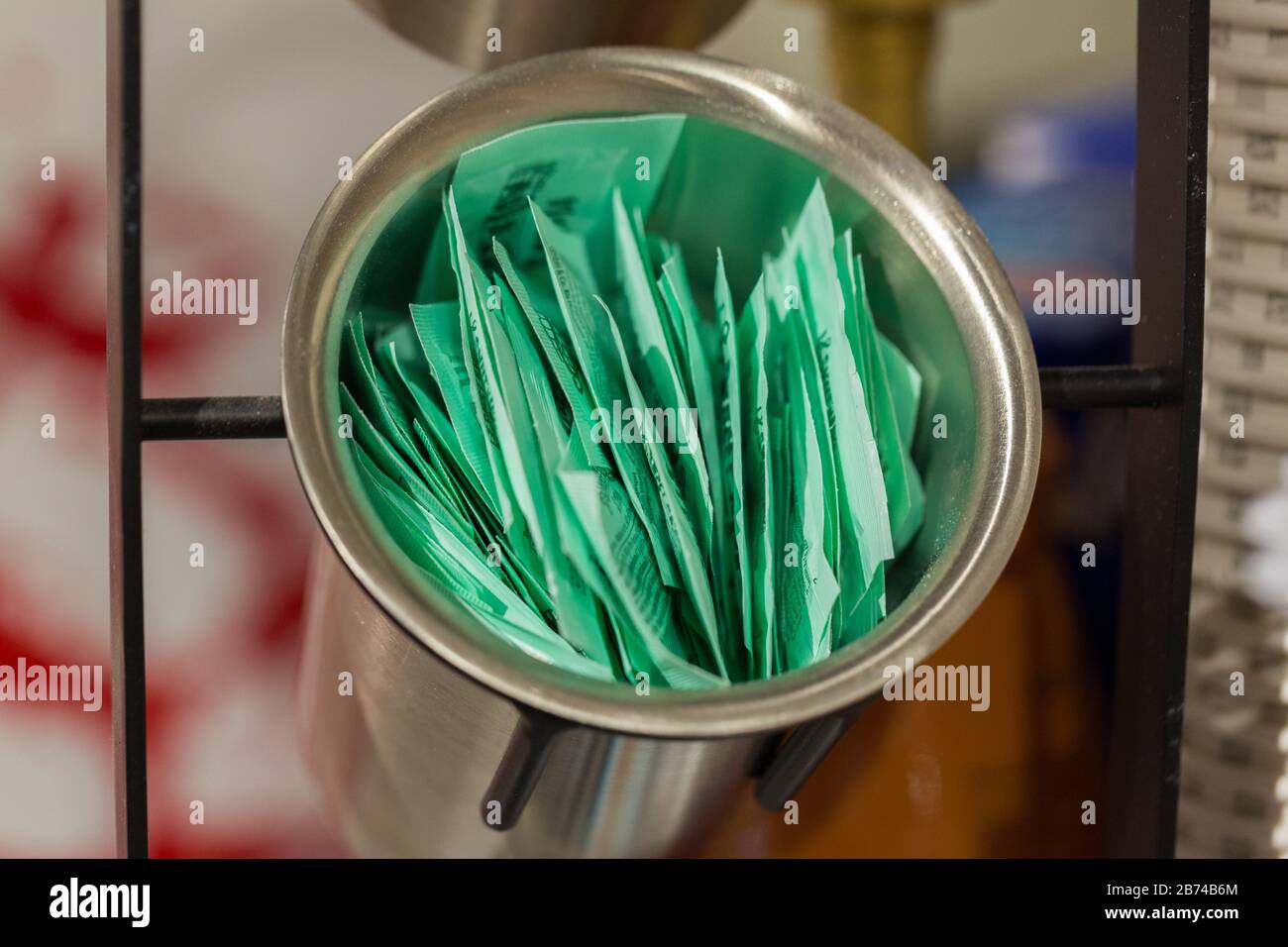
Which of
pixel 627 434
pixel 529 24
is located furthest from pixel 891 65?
pixel 627 434

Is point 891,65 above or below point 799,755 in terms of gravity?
above

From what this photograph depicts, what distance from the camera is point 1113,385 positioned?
0.40m

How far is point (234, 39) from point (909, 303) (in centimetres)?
35

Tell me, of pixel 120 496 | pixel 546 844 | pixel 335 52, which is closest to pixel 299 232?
pixel 335 52

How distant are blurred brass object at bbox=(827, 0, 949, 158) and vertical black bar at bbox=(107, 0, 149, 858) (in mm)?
311

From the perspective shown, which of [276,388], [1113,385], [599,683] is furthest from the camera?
[276,388]

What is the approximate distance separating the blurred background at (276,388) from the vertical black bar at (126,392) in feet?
0.50

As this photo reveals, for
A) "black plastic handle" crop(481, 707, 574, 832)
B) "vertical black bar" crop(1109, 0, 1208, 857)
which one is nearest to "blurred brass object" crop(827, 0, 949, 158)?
"vertical black bar" crop(1109, 0, 1208, 857)

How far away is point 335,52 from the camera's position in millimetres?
539

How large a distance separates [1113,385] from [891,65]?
221 millimetres

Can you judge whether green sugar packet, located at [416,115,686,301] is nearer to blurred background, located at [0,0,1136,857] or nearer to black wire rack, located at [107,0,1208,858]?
black wire rack, located at [107,0,1208,858]

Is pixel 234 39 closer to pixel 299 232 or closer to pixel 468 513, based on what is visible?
pixel 299 232

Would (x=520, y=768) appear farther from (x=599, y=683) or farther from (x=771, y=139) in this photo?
(x=771, y=139)

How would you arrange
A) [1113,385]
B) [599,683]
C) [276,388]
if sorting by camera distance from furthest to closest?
[276,388] < [1113,385] < [599,683]
